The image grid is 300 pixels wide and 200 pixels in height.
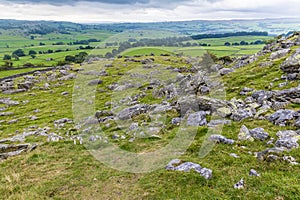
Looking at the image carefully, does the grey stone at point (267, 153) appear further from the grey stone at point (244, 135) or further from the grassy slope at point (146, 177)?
the grey stone at point (244, 135)

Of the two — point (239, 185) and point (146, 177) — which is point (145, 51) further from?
point (239, 185)

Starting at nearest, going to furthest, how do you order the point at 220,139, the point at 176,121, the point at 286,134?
the point at 286,134 < the point at 220,139 < the point at 176,121

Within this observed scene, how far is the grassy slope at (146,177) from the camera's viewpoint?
40.7ft

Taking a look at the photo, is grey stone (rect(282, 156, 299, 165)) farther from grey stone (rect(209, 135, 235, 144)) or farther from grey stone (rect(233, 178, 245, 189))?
grey stone (rect(209, 135, 235, 144))

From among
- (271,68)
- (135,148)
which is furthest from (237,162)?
(271,68)

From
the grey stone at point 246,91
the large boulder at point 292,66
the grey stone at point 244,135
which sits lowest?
the grey stone at point 244,135

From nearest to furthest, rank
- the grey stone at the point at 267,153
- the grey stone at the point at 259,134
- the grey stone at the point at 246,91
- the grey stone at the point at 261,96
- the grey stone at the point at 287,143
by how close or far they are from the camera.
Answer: the grey stone at the point at 267,153, the grey stone at the point at 287,143, the grey stone at the point at 259,134, the grey stone at the point at 261,96, the grey stone at the point at 246,91

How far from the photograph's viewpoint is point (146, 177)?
15250 millimetres

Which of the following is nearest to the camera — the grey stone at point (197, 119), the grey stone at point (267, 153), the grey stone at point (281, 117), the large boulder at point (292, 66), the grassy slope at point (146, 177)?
the grassy slope at point (146, 177)

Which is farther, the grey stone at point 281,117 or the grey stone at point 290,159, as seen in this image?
the grey stone at point 281,117

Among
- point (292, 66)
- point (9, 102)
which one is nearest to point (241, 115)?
point (292, 66)

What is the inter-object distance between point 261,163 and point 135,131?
1348 cm

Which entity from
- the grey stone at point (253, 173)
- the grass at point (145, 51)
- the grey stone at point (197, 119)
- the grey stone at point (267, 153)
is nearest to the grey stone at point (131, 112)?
the grey stone at point (197, 119)

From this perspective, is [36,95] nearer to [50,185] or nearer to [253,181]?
[50,185]
